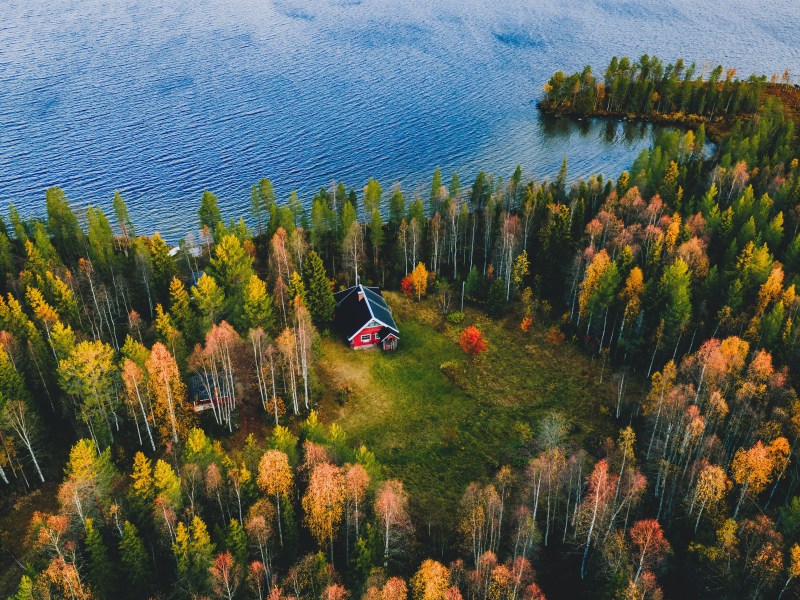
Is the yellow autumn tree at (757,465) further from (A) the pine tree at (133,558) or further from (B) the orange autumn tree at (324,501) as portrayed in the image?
(A) the pine tree at (133,558)

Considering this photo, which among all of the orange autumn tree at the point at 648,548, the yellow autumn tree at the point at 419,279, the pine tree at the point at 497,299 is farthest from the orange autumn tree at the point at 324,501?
the yellow autumn tree at the point at 419,279

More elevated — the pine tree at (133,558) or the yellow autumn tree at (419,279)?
the yellow autumn tree at (419,279)

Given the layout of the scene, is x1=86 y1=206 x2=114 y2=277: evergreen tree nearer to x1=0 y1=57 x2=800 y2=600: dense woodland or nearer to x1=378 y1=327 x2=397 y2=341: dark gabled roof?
x1=0 y1=57 x2=800 y2=600: dense woodland

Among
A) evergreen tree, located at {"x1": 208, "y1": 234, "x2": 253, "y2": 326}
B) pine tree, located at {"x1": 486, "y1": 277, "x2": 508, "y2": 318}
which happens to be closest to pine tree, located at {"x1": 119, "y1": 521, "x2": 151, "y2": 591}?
evergreen tree, located at {"x1": 208, "y1": 234, "x2": 253, "y2": 326}

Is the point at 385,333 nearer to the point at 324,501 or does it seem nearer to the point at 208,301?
the point at 208,301

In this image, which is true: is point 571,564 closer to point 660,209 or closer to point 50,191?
point 660,209
